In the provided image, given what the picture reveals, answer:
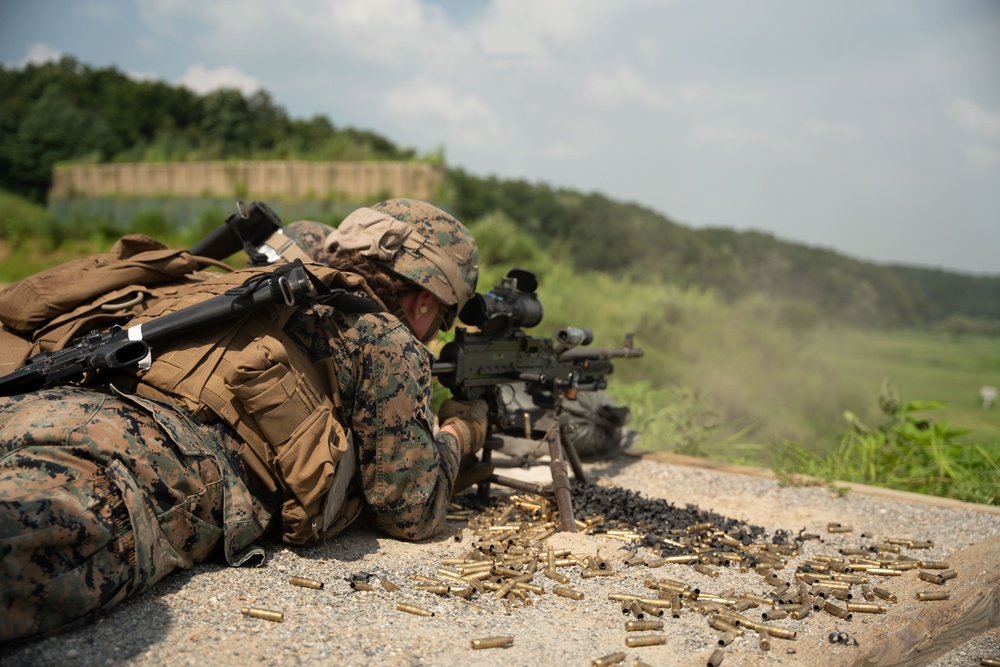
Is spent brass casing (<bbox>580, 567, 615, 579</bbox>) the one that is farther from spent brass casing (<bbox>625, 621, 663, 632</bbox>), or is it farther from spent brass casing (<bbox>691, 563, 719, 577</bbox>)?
spent brass casing (<bbox>625, 621, 663, 632</bbox>)

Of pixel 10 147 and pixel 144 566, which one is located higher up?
pixel 10 147

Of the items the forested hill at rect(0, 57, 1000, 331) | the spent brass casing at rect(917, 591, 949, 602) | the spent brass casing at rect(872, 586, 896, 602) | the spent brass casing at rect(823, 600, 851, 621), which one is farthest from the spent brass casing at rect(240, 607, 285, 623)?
the forested hill at rect(0, 57, 1000, 331)

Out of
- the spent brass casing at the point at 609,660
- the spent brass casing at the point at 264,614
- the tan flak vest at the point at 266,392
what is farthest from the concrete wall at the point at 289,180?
the spent brass casing at the point at 609,660

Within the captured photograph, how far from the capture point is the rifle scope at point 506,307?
197 inches

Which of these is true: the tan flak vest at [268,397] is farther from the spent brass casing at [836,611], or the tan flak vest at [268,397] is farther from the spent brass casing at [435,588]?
the spent brass casing at [836,611]

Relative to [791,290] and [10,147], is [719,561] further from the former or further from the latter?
[10,147]

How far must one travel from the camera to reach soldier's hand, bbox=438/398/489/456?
4.75 meters

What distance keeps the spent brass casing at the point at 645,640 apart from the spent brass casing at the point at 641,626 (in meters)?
0.09

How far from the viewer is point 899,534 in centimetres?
536

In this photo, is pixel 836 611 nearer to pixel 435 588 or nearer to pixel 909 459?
pixel 435 588

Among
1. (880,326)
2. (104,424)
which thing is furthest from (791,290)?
(104,424)

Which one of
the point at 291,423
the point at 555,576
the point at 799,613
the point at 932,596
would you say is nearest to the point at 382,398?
the point at 291,423

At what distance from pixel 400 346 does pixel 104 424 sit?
1.42 m

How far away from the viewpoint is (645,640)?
325cm
